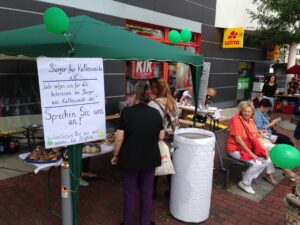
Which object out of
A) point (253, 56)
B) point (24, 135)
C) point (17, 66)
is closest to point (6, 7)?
point (17, 66)

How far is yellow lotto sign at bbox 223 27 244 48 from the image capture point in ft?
38.0

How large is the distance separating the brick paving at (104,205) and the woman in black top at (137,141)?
0.82 m

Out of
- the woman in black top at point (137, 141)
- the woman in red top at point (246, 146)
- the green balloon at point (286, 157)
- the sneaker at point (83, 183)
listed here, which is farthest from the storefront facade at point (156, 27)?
the green balloon at point (286, 157)

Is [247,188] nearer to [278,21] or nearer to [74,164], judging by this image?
[74,164]

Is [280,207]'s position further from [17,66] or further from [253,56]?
[253,56]

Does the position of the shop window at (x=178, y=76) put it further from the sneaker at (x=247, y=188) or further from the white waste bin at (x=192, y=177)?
the white waste bin at (x=192, y=177)

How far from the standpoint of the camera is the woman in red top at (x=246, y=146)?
15.1ft

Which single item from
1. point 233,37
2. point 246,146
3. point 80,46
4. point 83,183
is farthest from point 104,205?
point 233,37

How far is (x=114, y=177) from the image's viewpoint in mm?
5047

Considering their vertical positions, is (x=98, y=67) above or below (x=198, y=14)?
below

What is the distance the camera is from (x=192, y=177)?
3.52 meters

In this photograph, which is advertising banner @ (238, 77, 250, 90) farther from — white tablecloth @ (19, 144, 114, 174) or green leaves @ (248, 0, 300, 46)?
white tablecloth @ (19, 144, 114, 174)

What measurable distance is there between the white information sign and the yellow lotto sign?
9.77 meters

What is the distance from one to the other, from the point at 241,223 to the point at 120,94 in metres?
5.56
